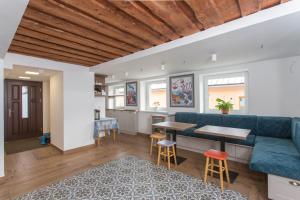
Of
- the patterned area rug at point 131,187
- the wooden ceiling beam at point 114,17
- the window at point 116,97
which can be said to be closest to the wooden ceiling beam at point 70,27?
the wooden ceiling beam at point 114,17

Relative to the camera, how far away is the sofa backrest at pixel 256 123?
10.1 ft

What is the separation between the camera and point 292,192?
1.85 meters

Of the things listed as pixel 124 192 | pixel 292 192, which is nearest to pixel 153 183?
pixel 124 192

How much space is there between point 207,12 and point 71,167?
3.49 m

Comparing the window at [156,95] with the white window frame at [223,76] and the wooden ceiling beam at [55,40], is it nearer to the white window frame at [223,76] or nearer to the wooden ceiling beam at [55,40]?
the white window frame at [223,76]

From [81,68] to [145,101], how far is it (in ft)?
8.90

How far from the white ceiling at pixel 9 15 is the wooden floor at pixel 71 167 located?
7.21 feet

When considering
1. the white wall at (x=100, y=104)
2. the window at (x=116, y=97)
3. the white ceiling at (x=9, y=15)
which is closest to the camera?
the white ceiling at (x=9, y=15)

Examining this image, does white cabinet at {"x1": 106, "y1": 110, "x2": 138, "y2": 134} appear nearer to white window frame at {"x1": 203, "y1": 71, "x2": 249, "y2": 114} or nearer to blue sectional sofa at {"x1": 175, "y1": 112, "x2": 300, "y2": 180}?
blue sectional sofa at {"x1": 175, "y1": 112, "x2": 300, "y2": 180}

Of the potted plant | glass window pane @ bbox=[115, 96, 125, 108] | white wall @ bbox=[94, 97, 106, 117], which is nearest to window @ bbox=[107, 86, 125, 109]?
glass window pane @ bbox=[115, 96, 125, 108]

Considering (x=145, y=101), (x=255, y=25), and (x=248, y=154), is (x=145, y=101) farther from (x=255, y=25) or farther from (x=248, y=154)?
(x=255, y=25)

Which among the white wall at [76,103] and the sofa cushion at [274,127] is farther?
the white wall at [76,103]

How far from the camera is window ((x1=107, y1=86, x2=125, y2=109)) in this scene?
22.1 feet

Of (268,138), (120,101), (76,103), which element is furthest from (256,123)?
(120,101)
